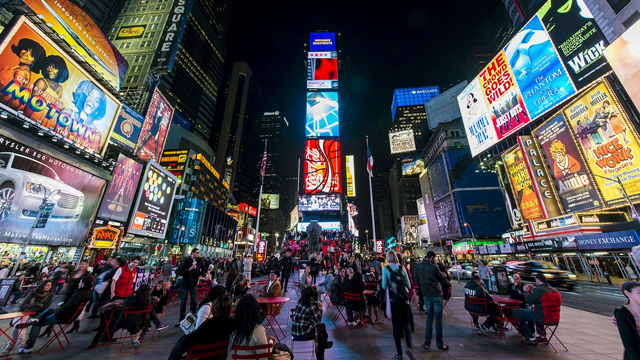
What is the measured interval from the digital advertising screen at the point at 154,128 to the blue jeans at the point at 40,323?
29.3m

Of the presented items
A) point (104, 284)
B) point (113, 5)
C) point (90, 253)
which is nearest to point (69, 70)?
A: point (90, 253)

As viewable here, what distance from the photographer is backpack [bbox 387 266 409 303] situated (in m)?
4.44

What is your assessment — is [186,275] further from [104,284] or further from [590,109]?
[590,109]

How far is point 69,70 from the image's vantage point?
19812mm

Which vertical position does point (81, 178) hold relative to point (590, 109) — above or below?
below

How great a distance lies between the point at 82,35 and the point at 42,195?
48.8ft

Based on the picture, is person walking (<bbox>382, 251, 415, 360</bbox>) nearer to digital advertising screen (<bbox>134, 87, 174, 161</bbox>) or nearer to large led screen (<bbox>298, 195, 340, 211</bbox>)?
digital advertising screen (<bbox>134, 87, 174, 161</bbox>)

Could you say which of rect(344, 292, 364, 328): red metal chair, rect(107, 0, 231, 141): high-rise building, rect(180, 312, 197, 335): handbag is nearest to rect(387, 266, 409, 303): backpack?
rect(344, 292, 364, 328): red metal chair

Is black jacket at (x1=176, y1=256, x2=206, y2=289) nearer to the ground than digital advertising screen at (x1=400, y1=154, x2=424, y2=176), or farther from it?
nearer to the ground

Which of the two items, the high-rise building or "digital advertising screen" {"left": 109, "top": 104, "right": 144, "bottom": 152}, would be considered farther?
the high-rise building

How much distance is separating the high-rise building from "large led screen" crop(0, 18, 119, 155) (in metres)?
6.93

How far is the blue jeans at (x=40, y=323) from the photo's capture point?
4.88 m

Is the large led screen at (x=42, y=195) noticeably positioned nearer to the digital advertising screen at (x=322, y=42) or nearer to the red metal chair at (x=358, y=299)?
the red metal chair at (x=358, y=299)

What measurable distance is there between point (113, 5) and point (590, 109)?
84.3 m
